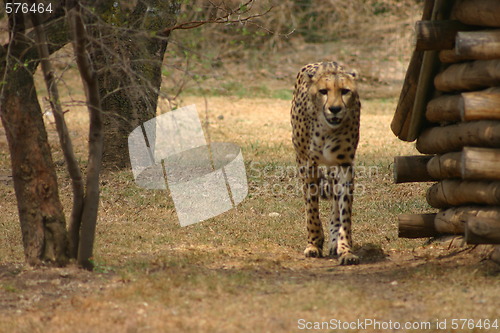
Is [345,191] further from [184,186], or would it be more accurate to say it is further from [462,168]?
[184,186]

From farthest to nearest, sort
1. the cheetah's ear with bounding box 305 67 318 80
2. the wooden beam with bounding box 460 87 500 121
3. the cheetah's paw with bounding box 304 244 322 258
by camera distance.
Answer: the cheetah's ear with bounding box 305 67 318 80
the cheetah's paw with bounding box 304 244 322 258
the wooden beam with bounding box 460 87 500 121

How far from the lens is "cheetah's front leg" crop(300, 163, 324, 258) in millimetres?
7289

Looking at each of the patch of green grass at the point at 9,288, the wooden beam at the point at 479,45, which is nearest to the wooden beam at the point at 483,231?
the wooden beam at the point at 479,45

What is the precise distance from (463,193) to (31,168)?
3477mm

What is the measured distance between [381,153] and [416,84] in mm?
4800

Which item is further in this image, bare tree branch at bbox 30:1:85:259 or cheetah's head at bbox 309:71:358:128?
cheetah's head at bbox 309:71:358:128

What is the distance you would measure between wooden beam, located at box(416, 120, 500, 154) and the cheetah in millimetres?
669

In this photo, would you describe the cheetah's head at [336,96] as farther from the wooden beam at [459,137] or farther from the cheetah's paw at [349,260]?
the cheetah's paw at [349,260]

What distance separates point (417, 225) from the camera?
7121mm

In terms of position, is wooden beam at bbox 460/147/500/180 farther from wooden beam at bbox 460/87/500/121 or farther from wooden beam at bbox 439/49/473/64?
wooden beam at bbox 439/49/473/64

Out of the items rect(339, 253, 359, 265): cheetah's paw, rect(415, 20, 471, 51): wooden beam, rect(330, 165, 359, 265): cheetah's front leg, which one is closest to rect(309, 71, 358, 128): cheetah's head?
rect(330, 165, 359, 265): cheetah's front leg

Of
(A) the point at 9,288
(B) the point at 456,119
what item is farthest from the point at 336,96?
(A) the point at 9,288

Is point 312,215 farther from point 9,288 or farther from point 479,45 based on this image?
point 9,288

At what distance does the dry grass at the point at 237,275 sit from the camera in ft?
16.2
